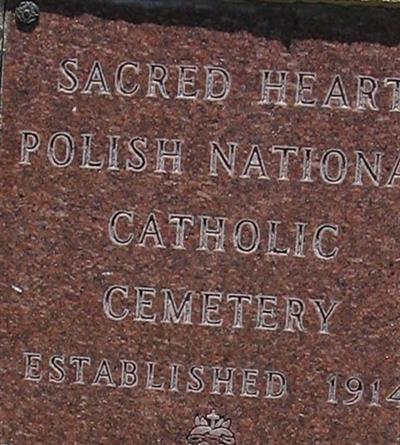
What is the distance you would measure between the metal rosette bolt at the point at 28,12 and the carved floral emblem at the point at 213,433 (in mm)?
1334

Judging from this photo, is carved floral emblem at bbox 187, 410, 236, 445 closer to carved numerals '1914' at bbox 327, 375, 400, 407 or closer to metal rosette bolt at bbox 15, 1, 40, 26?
carved numerals '1914' at bbox 327, 375, 400, 407

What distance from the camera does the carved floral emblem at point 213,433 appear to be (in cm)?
339

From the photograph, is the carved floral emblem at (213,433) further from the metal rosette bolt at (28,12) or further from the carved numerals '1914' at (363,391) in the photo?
the metal rosette bolt at (28,12)

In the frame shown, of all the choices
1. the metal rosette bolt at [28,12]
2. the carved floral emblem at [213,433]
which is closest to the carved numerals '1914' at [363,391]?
the carved floral emblem at [213,433]

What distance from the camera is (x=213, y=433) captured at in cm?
339

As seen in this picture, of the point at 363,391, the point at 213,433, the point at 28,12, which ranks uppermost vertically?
the point at 28,12

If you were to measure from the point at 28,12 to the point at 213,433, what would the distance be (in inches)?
55.7

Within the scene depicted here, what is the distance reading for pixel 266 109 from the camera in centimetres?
328

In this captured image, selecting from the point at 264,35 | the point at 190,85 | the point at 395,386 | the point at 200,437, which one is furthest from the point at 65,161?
the point at 395,386

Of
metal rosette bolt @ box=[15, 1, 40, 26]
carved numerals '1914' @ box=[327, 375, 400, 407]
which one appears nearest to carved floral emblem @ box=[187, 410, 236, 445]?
carved numerals '1914' @ box=[327, 375, 400, 407]

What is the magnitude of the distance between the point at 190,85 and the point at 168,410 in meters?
1.01

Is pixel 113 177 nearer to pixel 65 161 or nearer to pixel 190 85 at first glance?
pixel 65 161

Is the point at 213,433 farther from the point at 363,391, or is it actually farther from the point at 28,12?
the point at 28,12

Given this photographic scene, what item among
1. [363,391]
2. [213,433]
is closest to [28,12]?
[213,433]
